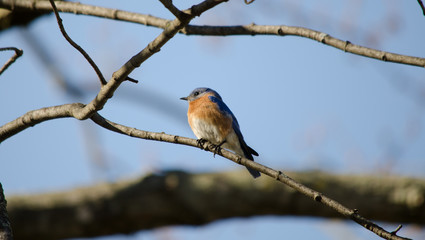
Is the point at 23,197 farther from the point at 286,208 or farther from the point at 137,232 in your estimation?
the point at 286,208

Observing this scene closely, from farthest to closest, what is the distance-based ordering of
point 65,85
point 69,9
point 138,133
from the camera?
point 65,85
point 69,9
point 138,133

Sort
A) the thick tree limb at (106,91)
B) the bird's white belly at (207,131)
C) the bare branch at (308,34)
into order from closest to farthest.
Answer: the thick tree limb at (106,91), the bare branch at (308,34), the bird's white belly at (207,131)

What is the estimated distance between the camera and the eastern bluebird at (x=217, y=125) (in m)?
4.71

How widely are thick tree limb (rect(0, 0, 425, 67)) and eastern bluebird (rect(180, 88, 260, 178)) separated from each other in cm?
116

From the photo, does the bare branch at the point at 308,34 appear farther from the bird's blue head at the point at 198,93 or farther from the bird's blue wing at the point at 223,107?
the bird's blue head at the point at 198,93

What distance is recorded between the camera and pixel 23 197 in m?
6.45

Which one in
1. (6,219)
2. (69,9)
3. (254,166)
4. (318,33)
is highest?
(69,9)

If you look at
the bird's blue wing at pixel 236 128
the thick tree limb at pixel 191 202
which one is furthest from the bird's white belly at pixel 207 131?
the thick tree limb at pixel 191 202

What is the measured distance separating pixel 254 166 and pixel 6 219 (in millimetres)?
1346

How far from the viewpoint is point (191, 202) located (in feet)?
21.3

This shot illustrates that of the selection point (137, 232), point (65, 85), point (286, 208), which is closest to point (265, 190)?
point (286, 208)

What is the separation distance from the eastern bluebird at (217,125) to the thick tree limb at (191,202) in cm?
168

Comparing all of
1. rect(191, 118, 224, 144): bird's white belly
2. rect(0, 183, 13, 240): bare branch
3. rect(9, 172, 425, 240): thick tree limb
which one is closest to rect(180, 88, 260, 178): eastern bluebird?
rect(191, 118, 224, 144): bird's white belly

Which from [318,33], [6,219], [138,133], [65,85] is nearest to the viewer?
[6,219]
